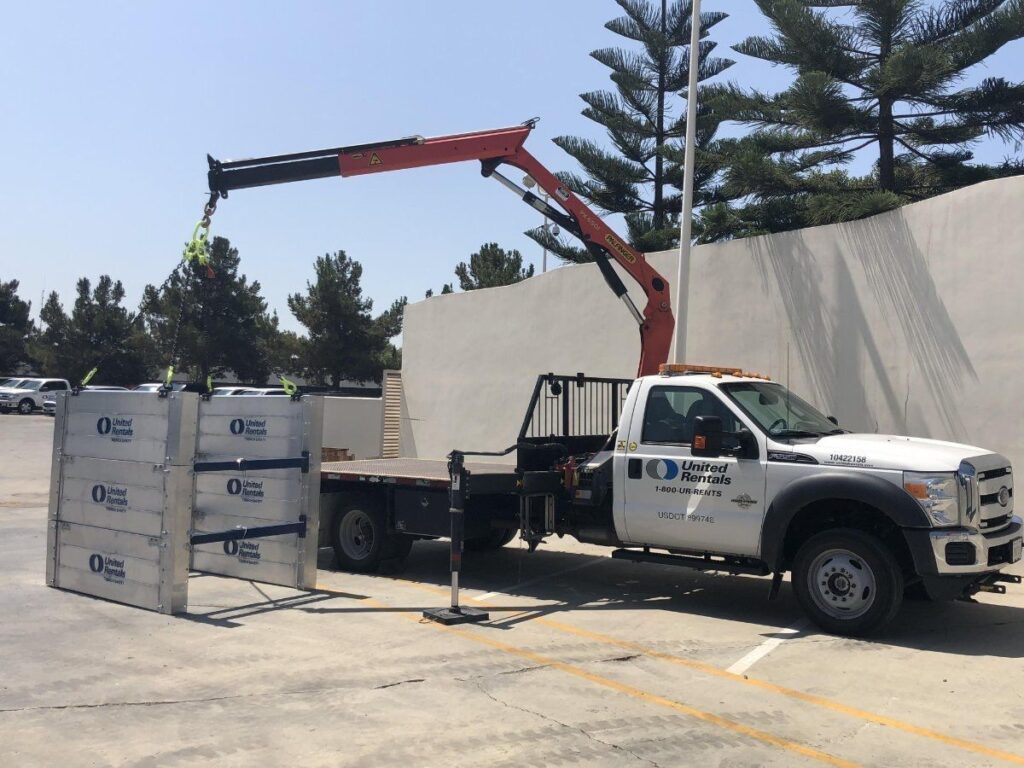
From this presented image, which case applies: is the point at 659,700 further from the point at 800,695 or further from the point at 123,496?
the point at 123,496

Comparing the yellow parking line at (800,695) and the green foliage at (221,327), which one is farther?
the green foliage at (221,327)

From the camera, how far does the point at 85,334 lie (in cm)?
5244

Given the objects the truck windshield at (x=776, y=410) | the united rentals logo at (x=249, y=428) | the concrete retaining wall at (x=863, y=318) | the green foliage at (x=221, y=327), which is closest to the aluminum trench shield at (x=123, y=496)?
the united rentals logo at (x=249, y=428)

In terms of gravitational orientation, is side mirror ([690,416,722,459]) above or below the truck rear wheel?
above

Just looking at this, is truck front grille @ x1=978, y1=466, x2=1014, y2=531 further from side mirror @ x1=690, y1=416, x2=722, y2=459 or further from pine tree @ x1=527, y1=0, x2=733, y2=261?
pine tree @ x1=527, y1=0, x2=733, y2=261

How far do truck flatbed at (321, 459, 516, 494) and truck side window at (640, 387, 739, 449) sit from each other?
5.15ft

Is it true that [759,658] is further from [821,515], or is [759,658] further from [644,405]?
[644,405]

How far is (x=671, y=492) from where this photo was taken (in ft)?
27.5

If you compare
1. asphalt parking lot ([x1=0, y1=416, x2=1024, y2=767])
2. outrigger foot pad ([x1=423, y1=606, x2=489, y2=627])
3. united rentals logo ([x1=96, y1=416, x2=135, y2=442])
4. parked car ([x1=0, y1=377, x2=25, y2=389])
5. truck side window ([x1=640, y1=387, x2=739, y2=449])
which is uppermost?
parked car ([x1=0, y1=377, x2=25, y2=389])

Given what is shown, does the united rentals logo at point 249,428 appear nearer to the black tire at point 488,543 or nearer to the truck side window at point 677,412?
the black tire at point 488,543

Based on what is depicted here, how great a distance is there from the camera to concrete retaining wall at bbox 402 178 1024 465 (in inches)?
463

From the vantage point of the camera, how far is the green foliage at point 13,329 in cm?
5862

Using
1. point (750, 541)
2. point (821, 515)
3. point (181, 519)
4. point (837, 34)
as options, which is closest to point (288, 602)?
point (181, 519)

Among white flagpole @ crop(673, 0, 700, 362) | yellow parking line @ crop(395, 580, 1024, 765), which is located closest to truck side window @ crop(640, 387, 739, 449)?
yellow parking line @ crop(395, 580, 1024, 765)
